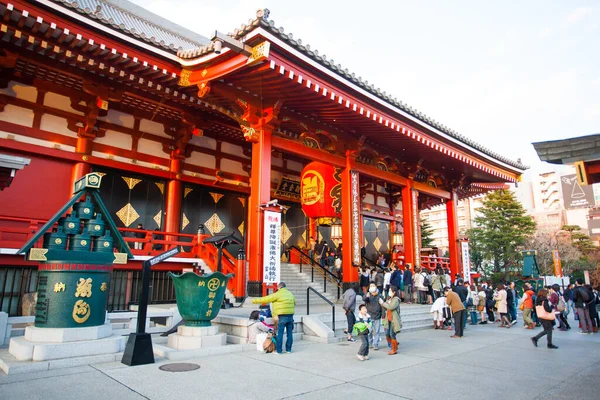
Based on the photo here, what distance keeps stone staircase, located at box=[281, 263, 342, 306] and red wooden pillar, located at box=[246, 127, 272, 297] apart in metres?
2.79

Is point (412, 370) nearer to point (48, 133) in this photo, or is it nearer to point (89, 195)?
point (89, 195)

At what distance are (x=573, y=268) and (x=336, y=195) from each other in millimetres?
40583

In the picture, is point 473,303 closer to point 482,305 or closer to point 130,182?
point 482,305

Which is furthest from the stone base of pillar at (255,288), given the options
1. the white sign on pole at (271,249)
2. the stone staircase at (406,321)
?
the stone staircase at (406,321)

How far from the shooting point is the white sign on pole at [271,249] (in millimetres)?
10891

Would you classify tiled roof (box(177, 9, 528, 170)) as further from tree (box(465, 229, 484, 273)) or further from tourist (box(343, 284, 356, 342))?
tree (box(465, 229, 484, 273))

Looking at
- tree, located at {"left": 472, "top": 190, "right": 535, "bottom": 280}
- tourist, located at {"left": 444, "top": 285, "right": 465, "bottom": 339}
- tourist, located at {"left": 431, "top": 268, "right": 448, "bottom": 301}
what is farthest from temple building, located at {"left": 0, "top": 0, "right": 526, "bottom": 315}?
tree, located at {"left": 472, "top": 190, "right": 535, "bottom": 280}

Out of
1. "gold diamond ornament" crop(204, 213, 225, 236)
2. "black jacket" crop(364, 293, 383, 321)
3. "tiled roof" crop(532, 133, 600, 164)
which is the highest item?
"tiled roof" crop(532, 133, 600, 164)

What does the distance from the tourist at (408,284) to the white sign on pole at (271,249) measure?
6611mm

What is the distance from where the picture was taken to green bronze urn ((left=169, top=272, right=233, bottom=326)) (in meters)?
7.54

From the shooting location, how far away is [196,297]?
24.7ft

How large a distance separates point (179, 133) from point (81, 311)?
8.49 metres

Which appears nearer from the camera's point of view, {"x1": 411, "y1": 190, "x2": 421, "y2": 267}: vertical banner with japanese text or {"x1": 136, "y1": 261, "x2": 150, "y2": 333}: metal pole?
{"x1": 136, "y1": 261, "x2": 150, "y2": 333}: metal pole

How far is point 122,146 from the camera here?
13047mm
